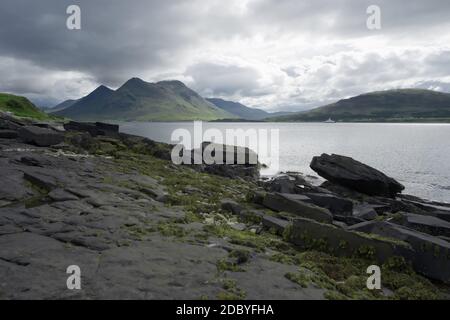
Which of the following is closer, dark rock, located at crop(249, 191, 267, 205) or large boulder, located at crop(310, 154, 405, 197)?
dark rock, located at crop(249, 191, 267, 205)

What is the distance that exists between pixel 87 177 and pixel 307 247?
1705cm

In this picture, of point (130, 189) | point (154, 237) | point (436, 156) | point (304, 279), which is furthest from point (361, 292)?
point (436, 156)

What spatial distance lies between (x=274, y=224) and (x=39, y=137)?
31.6m

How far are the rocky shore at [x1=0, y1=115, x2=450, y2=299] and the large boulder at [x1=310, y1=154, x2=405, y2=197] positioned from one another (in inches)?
634

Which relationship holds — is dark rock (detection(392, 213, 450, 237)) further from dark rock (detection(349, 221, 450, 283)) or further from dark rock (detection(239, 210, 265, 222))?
dark rock (detection(239, 210, 265, 222))

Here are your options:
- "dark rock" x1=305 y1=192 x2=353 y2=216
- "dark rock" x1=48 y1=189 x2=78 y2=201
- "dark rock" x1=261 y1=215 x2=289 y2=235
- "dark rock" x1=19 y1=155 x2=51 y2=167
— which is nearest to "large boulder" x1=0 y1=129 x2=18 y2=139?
"dark rock" x1=19 y1=155 x2=51 y2=167

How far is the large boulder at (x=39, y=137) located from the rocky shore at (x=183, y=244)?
10910 mm

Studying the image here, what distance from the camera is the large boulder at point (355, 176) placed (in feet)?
142

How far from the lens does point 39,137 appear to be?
129 ft

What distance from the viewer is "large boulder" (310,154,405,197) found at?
4331 centimetres

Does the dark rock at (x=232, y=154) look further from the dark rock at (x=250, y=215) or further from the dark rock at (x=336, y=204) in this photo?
the dark rock at (x=250, y=215)

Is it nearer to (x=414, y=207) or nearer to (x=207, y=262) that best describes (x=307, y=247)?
(x=207, y=262)

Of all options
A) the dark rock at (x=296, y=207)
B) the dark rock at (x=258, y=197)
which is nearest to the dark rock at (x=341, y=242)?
the dark rock at (x=296, y=207)
